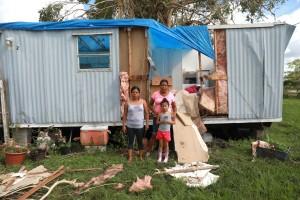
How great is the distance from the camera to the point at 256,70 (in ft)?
26.6

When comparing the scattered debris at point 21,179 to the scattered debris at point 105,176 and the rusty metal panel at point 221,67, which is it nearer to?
the scattered debris at point 105,176

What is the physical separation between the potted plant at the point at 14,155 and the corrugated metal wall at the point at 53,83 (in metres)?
1.22

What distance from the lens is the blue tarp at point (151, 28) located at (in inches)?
304

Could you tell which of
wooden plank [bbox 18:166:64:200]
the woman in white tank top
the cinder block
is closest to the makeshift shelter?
the cinder block

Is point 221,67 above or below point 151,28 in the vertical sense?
below

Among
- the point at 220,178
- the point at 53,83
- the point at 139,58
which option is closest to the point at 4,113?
the point at 53,83

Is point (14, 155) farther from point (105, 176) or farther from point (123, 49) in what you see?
point (123, 49)

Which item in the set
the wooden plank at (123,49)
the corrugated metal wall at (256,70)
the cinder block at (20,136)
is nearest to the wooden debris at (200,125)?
the corrugated metal wall at (256,70)

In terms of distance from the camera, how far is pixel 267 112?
8.15 metres

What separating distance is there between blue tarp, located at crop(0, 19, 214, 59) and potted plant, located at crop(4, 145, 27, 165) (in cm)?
274

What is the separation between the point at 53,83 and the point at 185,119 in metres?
3.13

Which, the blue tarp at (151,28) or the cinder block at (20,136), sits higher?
the blue tarp at (151,28)

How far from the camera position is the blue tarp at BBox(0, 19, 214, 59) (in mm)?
7730

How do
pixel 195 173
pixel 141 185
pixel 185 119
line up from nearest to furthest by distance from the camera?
pixel 141 185 → pixel 195 173 → pixel 185 119
